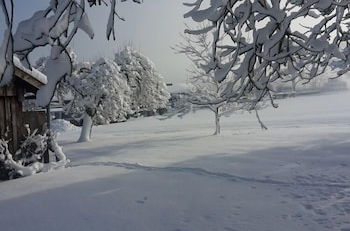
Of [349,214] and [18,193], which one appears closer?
[349,214]

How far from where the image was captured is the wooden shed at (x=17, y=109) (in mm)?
9508

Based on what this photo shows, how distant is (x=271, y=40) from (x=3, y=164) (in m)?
7.86

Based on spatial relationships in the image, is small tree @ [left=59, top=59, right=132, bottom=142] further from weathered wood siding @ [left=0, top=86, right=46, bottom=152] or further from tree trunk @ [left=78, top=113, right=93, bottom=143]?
weathered wood siding @ [left=0, top=86, right=46, bottom=152]

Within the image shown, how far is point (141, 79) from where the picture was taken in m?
24.0

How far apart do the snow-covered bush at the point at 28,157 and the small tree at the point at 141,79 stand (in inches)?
522

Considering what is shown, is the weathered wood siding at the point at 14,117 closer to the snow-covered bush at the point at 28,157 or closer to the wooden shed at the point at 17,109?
the wooden shed at the point at 17,109

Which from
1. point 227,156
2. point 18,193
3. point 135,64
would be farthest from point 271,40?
point 135,64

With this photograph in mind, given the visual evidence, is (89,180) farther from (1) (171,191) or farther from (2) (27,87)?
(2) (27,87)

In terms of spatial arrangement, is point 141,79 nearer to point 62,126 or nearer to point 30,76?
point 62,126

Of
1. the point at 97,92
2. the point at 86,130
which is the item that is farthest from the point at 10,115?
the point at 86,130

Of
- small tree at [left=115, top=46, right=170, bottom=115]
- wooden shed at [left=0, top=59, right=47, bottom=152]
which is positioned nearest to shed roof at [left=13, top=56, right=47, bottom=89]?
wooden shed at [left=0, top=59, right=47, bottom=152]

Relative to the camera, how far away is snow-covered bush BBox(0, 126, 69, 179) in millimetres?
8953

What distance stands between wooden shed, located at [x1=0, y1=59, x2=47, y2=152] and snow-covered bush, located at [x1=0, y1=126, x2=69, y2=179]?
0.24 meters

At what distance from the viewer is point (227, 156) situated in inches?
476
